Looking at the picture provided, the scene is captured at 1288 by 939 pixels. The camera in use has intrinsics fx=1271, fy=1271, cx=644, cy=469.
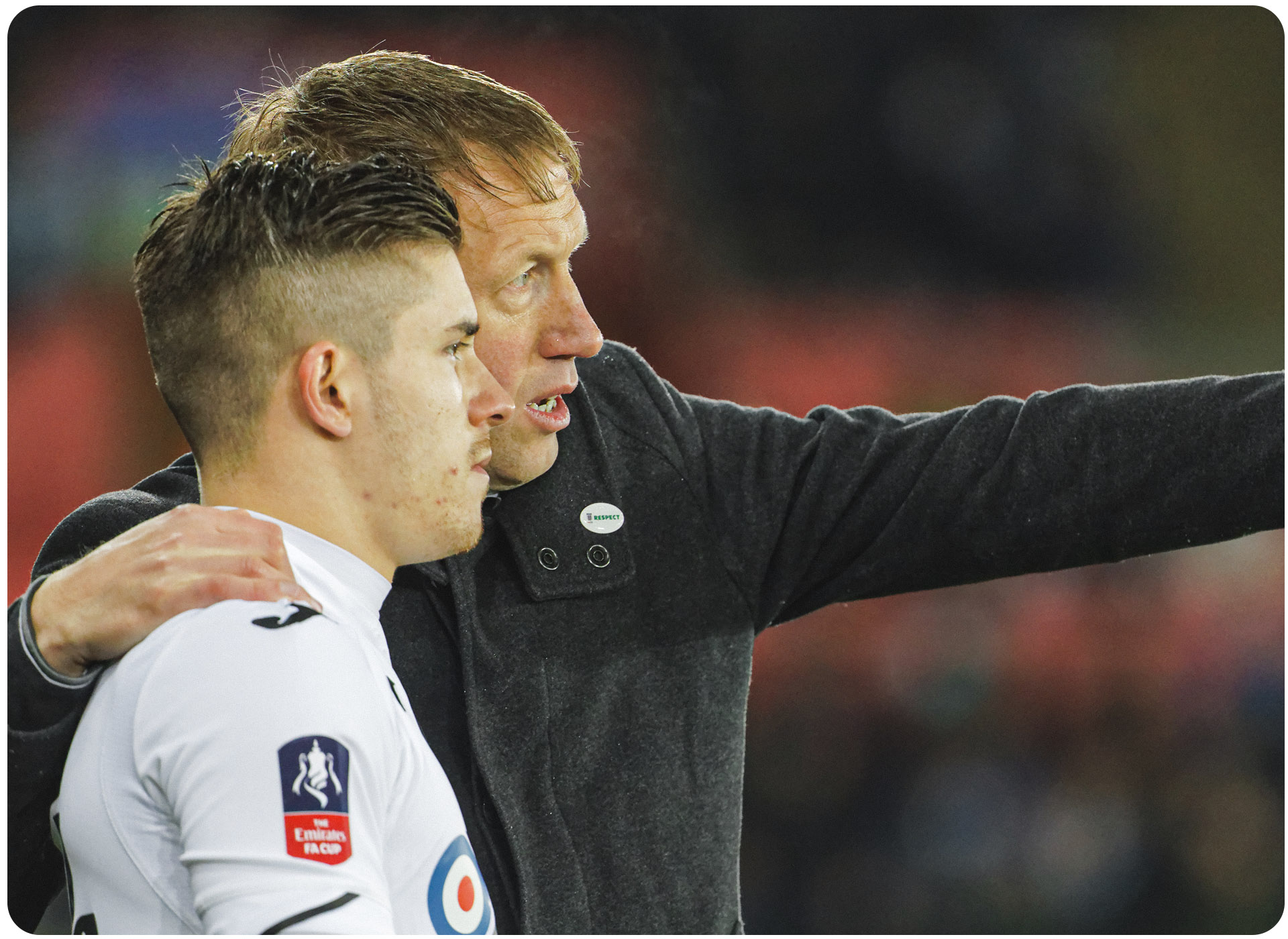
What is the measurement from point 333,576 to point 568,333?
609 millimetres

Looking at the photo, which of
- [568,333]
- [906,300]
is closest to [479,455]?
[568,333]

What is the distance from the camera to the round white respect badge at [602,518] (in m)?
1.87

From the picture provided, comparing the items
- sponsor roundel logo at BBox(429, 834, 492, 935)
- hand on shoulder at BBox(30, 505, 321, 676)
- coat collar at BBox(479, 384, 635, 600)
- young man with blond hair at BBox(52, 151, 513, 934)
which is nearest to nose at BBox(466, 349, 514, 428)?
young man with blond hair at BBox(52, 151, 513, 934)

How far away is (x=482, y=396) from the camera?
4.72 ft

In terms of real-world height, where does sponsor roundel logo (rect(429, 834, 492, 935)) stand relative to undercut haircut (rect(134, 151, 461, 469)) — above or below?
below

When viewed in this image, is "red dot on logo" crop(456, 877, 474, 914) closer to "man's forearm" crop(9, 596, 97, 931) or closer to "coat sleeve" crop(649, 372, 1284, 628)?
"man's forearm" crop(9, 596, 97, 931)

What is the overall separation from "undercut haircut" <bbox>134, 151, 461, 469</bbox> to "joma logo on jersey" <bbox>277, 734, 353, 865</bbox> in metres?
0.42

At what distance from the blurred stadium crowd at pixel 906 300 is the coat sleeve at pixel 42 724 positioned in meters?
2.46

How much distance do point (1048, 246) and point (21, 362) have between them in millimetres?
3739

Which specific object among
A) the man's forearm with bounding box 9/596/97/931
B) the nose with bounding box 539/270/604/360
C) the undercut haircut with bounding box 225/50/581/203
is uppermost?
the undercut haircut with bounding box 225/50/581/203

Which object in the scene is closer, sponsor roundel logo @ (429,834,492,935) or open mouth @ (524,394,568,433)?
sponsor roundel logo @ (429,834,492,935)

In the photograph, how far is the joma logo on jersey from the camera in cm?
101

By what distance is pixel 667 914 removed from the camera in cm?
180

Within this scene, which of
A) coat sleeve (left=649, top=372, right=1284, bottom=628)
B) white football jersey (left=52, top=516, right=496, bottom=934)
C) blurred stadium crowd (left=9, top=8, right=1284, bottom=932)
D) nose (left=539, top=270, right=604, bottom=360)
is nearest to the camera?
white football jersey (left=52, top=516, right=496, bottom=934)
